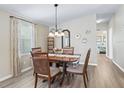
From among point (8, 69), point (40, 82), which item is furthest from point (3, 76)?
point (40, 82)

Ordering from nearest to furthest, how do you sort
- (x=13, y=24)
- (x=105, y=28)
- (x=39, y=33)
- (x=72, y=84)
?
1. (x=72, y=84)
2. (x=13, y=24)
3. (x=39, y=33)
4. (x=105, y=28)

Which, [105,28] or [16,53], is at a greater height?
[105,28]

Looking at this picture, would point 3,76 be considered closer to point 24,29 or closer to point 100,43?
point 24,29

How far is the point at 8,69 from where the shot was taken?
4254mm

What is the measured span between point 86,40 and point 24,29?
3286 millimetres

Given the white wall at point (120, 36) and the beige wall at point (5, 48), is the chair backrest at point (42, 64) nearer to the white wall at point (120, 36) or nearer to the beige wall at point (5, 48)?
the beige wall at point (5, 48)

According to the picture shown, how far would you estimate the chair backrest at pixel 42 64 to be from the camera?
304 cm

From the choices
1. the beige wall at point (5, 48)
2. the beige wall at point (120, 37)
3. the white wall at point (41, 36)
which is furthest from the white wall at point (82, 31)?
the beige wall at point (5, 48)

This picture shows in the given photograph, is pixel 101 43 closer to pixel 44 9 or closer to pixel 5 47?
pixel 44 9

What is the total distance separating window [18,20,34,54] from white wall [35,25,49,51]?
0.32m

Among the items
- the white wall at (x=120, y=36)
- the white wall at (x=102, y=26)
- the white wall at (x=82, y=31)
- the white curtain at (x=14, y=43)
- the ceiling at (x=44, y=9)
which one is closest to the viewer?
→ the ceiling at (x=44, y=9)

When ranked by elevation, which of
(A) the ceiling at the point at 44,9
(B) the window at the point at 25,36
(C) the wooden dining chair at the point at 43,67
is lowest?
(C) the wooden dining chair at the point at 43,67

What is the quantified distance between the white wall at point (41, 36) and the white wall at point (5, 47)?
1946 mm

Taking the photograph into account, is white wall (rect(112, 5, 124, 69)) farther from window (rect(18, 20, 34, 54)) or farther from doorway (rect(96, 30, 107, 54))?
doorway (rect(96, 30, 107, 54))
